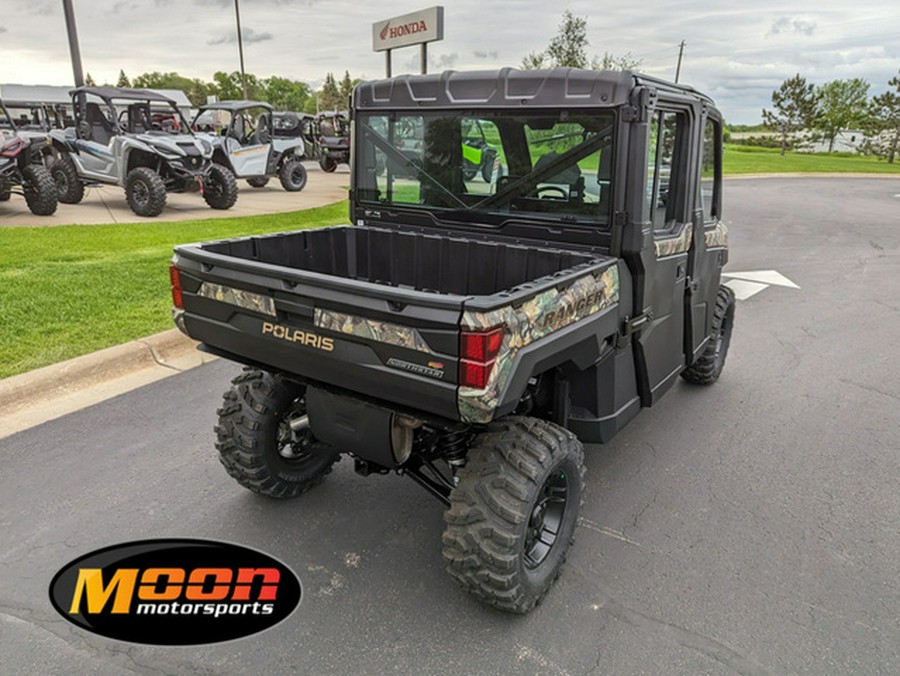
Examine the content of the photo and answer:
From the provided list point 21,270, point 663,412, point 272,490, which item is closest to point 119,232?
point 21,270

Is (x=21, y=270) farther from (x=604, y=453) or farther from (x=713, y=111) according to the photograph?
(x=713, y=111)

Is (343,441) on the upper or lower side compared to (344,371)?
lower

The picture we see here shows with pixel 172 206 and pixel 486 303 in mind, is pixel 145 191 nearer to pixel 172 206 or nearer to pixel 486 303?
pixel 172 206

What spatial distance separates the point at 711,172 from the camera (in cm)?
411

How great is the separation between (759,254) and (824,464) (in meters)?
8.20

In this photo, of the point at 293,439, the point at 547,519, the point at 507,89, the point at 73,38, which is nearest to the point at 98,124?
the point at 73,38

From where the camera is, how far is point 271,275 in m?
2.56

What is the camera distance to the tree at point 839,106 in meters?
54.0

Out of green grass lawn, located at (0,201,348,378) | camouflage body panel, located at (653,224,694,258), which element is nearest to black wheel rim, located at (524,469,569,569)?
camouflage body panel, located at (653,224,694,258)

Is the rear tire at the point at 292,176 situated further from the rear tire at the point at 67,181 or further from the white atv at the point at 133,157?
the rear tire at the point at 67,181

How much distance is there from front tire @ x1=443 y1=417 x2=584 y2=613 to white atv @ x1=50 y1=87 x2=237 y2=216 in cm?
1086

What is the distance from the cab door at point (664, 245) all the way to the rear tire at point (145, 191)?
34.3 feet

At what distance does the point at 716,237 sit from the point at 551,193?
1573mm

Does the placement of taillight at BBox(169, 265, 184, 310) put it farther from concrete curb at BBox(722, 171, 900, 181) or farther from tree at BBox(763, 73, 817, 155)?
tree at BBox(763, 73, 817, 155)
